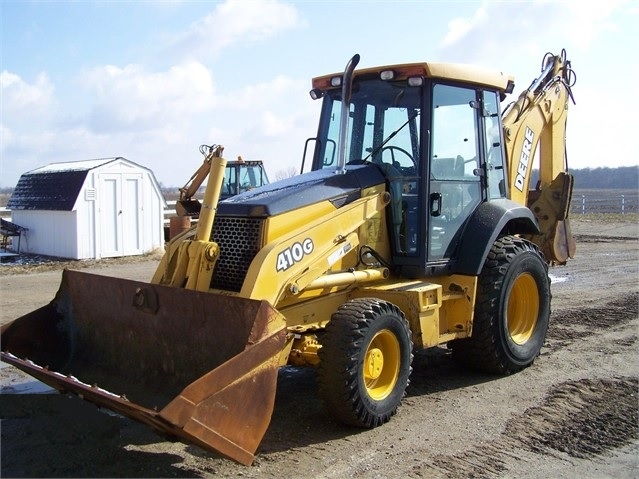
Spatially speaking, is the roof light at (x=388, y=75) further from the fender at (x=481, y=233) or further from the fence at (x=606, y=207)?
the fence at (x=606, y=207)

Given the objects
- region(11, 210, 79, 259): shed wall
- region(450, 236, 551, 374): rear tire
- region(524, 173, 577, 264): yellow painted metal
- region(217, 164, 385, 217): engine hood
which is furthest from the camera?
region(11, 210, 79, 259): shed wall

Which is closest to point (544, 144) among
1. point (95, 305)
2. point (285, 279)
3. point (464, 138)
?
point (464, 138)

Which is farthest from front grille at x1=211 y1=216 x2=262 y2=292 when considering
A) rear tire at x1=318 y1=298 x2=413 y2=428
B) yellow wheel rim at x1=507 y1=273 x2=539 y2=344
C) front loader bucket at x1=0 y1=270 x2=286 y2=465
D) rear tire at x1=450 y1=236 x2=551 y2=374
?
yellow wheel rim at x1=507 y1=273 x2=539 y2=344

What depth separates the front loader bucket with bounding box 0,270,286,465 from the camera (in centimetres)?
412

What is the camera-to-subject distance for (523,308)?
23.8ft

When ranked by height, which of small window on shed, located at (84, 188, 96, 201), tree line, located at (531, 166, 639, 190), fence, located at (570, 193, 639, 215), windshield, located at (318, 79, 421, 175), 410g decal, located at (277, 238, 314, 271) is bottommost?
410g decal, located at (277, 238, 314, 271)

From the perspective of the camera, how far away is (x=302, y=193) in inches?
222

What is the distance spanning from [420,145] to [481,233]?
1022 mm

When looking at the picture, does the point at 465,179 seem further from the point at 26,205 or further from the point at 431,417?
the point at 26,205

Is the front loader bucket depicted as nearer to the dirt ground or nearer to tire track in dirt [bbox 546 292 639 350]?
the dirt ground

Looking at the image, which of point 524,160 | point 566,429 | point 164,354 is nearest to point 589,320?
point 524,160

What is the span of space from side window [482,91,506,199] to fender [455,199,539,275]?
0.22 m

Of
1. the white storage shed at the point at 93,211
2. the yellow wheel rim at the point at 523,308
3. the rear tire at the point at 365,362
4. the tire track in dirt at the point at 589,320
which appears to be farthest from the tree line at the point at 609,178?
the rear tire at the point at 365,362

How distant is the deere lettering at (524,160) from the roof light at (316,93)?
235 centimetres
